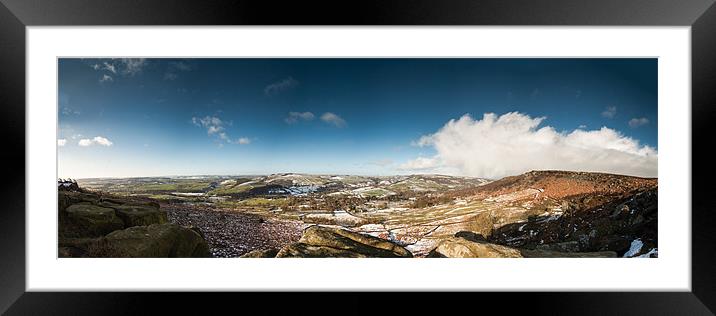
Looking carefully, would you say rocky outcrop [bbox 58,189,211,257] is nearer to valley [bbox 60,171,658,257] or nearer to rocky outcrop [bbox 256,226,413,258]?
valley [bbox 60,171,658,257]

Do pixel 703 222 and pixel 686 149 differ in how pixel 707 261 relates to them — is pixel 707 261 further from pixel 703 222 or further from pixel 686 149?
pixel 686 149

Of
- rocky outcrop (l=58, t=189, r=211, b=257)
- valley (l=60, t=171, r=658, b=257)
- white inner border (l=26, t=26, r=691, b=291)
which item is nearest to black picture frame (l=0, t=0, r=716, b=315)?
white inner border (l=26, t=26, r=691, b=291)

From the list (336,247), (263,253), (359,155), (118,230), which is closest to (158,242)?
(118,230)
